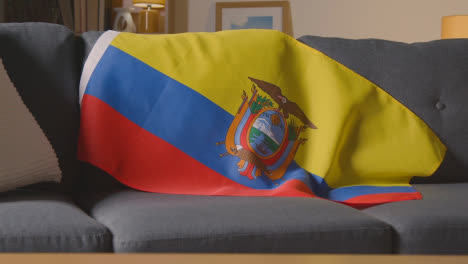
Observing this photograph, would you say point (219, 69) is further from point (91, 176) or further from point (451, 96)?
point (451, 96)

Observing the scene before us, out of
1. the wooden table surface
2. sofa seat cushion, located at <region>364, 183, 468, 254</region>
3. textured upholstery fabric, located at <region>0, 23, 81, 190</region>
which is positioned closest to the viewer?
the wooden table surface

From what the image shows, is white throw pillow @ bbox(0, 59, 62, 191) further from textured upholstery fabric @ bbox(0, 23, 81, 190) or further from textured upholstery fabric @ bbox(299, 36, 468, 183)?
textured upholstery fabric @ bbox(299, 36, 468, 183)

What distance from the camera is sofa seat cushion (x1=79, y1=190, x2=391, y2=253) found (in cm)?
129

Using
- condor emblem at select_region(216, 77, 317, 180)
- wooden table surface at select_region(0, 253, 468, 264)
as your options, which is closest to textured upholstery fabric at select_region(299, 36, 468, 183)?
condor emblem at select_region(216, 77, 317, 180)

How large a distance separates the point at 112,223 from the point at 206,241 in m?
0.22

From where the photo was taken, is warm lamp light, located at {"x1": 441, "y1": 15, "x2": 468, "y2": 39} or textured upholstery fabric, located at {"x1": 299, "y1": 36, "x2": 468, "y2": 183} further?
warm lamp light, located at {"x1": 441, "y1": 15, "x2": 468, "y2": 39}

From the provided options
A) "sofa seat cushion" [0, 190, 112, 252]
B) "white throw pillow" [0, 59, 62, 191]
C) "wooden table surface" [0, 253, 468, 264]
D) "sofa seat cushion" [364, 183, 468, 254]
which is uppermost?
"wooden table surface" [0, 253, 468, 264]

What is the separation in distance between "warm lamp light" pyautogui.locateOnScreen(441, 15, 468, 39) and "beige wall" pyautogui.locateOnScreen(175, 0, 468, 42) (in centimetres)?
107

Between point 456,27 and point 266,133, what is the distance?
248 cm

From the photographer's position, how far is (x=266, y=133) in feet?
5.96

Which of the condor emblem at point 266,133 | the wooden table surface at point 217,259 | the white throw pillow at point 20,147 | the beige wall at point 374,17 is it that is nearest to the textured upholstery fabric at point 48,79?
the white throw pillow at point 20,147

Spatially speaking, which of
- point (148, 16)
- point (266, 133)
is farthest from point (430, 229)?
point (148, 16)

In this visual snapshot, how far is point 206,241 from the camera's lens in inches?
50.9

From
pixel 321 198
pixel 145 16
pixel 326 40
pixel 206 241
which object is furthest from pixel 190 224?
pixel 145 16
